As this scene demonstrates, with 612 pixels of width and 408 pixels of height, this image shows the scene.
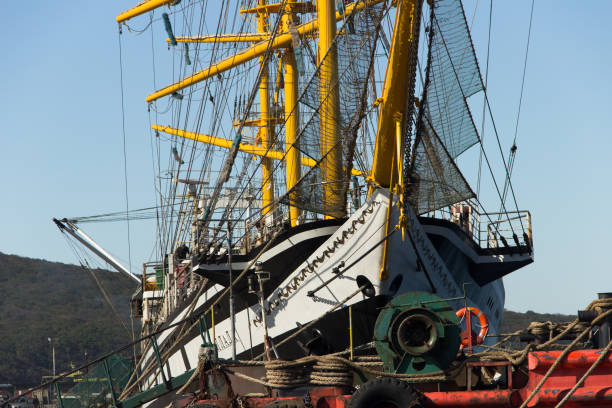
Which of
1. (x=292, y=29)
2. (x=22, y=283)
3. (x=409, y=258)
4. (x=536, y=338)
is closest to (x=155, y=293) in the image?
(x=292, y=29)

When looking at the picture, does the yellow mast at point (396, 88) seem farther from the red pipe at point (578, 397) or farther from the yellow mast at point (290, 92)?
the yellow mast at point (290, 92)

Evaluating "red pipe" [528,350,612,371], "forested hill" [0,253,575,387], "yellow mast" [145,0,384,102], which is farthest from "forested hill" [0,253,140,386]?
"red pipe" [528,350,612,371]

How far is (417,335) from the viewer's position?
12266mm

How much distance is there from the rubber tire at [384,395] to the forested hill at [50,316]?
85971 millimetres

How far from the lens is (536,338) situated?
13023 mm

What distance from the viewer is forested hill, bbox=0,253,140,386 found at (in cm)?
10188

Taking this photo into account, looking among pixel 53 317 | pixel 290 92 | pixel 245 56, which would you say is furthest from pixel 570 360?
pixel 53 317

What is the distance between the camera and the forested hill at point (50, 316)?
101875mm

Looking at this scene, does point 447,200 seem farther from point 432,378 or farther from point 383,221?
point 432,378

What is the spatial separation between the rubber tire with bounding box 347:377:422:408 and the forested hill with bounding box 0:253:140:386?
8597cm

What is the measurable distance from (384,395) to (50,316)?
121419 millimetres

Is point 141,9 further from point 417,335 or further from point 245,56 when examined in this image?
point 417,335

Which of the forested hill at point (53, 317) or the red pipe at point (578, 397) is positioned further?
the forested hill at point (53, 317)

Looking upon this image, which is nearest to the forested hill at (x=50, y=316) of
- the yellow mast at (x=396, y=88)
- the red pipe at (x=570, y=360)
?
the yellow mast at (x=396, y=88)
